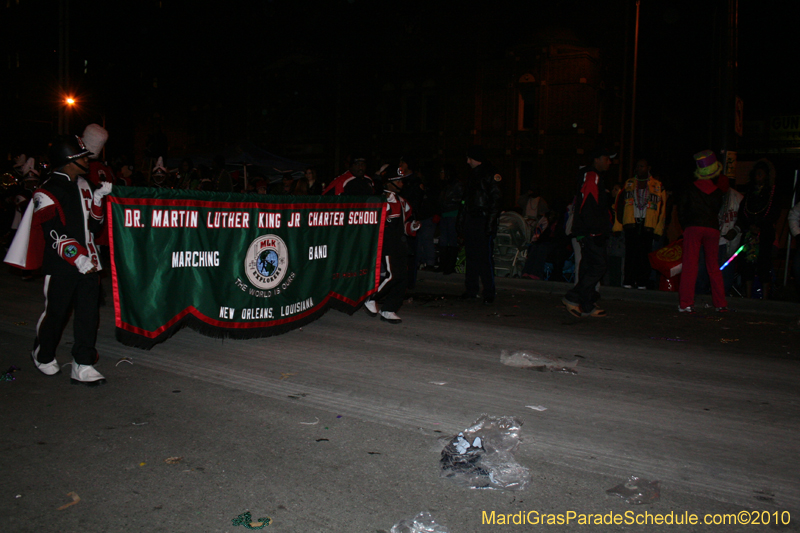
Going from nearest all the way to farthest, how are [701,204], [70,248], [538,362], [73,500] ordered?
[73,500] < [70,248] < [538,362] < [701,204]

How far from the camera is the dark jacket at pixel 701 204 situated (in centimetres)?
927

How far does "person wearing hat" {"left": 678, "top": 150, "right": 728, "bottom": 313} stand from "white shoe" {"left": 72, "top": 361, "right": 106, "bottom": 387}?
7690mm

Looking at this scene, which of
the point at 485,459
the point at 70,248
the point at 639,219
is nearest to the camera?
the point at 485,459

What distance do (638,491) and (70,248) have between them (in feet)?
13.8

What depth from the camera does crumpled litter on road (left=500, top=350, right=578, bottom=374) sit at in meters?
6.03

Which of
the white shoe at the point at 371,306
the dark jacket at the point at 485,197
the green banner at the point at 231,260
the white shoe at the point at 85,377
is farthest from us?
the dark jacket at the point at 485,197

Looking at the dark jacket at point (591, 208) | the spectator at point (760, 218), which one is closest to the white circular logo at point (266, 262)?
the dark jacket at point (591, 208)

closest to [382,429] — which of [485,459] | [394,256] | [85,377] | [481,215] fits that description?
[485,459]

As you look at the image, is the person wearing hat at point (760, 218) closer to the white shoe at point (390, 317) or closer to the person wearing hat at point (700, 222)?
the person wearing hat at point (700, 222)

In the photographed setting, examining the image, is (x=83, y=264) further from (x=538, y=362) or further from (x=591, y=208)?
(x=591, y=208)

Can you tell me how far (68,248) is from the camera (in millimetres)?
4922

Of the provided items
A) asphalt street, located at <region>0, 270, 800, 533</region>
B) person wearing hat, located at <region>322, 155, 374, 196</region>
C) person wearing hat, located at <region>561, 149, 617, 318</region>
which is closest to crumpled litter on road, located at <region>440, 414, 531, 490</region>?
asphalt street, located at <region>0, 270, 800, 533</region>

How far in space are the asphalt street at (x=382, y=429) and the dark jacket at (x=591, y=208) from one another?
Answer: 1629mm

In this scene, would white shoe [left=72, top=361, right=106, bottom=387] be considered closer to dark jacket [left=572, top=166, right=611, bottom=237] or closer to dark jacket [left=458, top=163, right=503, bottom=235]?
dark jacket [left=458, top=163, right=503, bottom=235]
